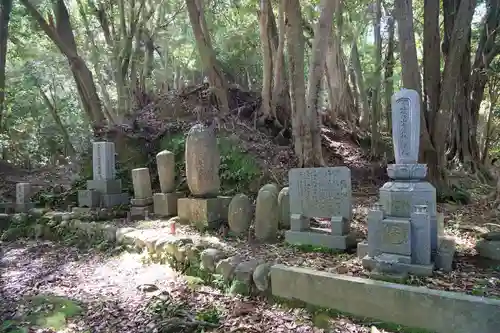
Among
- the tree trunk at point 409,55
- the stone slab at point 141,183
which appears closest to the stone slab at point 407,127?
the tree trunk at point 409,55

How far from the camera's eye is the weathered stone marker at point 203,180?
641 cm

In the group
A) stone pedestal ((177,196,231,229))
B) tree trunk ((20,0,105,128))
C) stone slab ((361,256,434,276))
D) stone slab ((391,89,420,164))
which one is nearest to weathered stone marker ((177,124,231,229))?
stone pedestal ((177,196,231,229))

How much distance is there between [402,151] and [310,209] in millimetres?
1569

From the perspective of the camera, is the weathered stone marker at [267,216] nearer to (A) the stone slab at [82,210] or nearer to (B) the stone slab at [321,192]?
(B) the stone slab at [321,192]

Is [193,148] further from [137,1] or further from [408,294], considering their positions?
[137,1]

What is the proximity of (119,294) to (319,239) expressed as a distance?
8.35ft

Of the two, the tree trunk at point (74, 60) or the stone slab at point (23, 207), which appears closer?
the stone slab at point (23, 207)

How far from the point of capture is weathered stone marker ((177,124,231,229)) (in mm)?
6410

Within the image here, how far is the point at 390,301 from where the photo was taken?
334 cm

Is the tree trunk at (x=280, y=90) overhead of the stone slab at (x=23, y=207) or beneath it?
overhead

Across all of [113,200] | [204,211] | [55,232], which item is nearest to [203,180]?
[204,211]

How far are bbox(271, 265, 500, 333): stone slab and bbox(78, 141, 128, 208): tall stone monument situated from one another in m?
5.58

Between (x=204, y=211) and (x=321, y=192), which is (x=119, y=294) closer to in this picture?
(x=204, y=211)

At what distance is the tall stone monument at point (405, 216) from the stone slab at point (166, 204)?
14.0 feet
